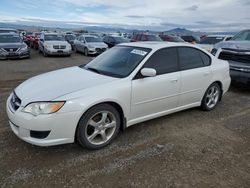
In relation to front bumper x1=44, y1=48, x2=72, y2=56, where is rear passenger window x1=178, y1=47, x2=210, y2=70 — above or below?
above

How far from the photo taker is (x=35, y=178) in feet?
8.80

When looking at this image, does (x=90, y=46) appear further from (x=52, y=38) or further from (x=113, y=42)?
(x=113, y=42)

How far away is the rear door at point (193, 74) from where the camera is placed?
4289mm

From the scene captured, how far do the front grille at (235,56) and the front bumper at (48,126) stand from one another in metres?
5.50

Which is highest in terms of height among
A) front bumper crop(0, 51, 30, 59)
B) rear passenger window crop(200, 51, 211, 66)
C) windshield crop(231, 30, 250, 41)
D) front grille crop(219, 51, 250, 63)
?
windshield crop(231, 30, 250, 41)

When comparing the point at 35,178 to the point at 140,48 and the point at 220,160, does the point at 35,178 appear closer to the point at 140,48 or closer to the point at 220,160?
the point at 220,160

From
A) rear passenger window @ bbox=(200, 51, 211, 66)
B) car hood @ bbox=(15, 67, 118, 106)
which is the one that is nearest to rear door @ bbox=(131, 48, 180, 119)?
car hood @ bbox=(15, 67, 118, 106)

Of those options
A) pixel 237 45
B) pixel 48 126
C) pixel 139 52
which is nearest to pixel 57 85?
pixel 48 126

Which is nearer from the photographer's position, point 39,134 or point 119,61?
point 39,134

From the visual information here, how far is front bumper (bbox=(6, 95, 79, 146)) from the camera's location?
9.45ft

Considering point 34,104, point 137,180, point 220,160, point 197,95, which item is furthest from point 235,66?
point 34,104

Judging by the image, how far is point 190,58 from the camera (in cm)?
451

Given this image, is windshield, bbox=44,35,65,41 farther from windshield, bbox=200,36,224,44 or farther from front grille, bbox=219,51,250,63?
front grille, bbox=219,51,250,63

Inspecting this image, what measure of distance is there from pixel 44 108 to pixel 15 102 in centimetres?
63
